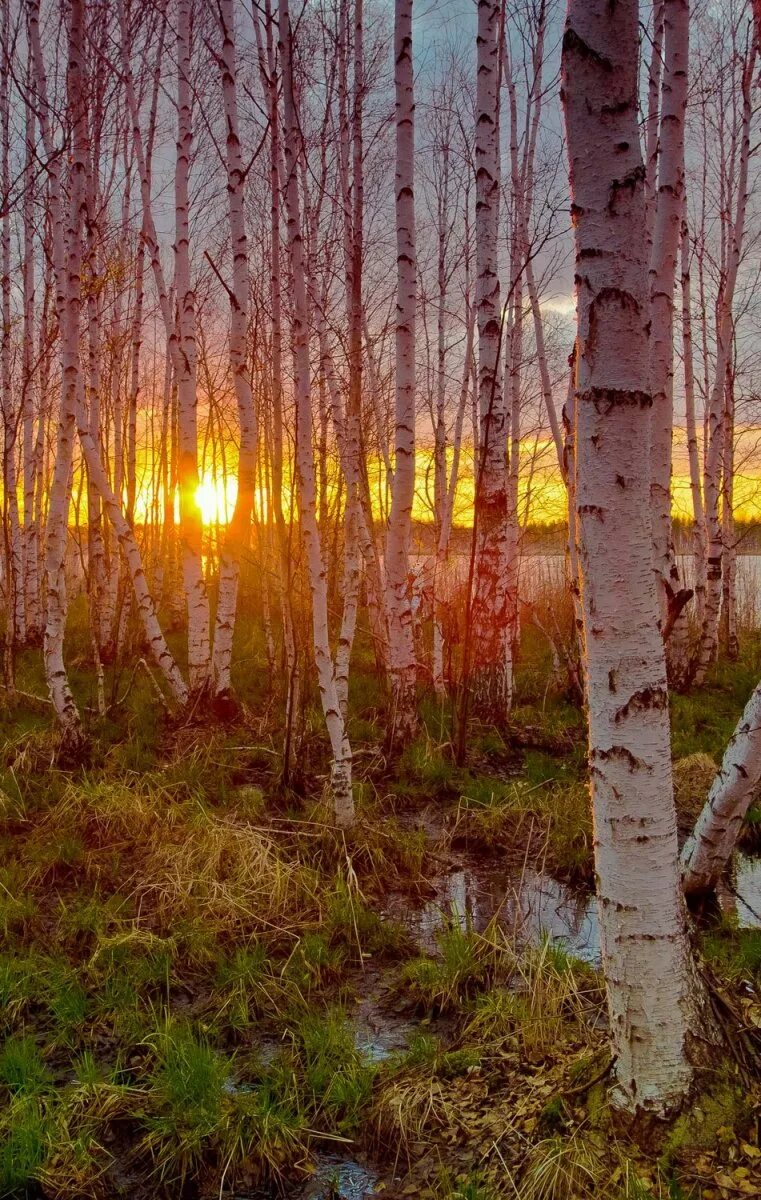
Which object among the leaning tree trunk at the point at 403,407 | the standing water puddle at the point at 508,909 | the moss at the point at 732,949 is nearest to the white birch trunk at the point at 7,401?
the leaning tree trunk at the point at 403,407

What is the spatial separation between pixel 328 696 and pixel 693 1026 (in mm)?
3136

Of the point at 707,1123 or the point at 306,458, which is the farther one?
the point at 306,458

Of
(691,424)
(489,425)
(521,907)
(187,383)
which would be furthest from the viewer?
(691,424)

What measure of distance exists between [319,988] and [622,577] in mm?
2753

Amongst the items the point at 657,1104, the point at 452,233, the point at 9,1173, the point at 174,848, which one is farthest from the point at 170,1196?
the point at 452,233

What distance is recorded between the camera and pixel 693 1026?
2324 millimetres

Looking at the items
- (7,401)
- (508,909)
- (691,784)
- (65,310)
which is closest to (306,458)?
(65,310)

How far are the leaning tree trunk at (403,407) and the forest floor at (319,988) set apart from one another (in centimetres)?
60

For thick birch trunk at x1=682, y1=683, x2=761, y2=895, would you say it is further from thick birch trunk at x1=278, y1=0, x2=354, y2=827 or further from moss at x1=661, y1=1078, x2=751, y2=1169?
thick birch trunk at x1=278, y1=0, x2=354, y2=827

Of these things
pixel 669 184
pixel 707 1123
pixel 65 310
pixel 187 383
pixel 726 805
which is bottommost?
A: pixel 707 1123

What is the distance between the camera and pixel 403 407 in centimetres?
662

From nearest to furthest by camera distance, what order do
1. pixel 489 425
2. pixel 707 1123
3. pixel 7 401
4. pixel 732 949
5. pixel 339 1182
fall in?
pixel 707 1123
pixel 339 1182
pixel 732 949
pixel 489 425
pixel 7 401

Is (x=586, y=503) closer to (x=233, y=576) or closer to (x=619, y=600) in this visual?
(x=619, y=600)

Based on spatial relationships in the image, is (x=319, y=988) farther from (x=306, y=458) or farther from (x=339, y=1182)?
(x=306, y=458)
